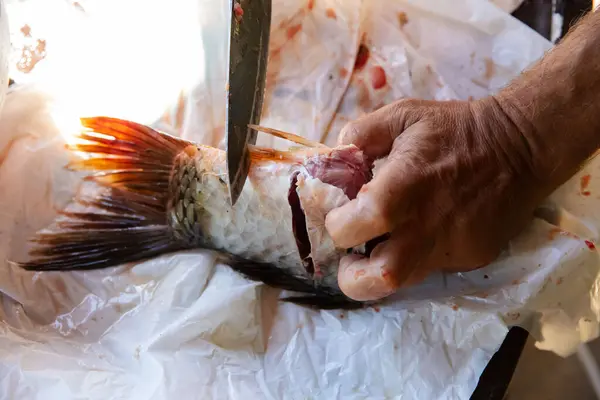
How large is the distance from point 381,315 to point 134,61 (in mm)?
728

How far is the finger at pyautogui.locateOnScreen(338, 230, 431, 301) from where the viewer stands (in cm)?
80

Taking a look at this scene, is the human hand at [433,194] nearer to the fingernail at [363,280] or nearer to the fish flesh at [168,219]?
the fingernail at [363,280]

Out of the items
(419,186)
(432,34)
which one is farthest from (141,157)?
(432,34)

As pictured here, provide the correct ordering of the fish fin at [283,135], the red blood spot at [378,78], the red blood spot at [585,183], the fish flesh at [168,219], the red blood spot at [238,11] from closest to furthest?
the red blood spot at [238,11] < the fish fin at [283,135] < the fish flesh at [168,219] < the red blood spot at [585,183] < the red blood spot at [378,78]

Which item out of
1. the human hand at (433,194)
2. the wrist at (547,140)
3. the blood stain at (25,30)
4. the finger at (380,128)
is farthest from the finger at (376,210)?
the blood stain at (25,30)

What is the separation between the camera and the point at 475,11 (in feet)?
4.19

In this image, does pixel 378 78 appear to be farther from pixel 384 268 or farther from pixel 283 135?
pixel 384 268

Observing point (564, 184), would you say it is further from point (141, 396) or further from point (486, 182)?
point (141, 396)

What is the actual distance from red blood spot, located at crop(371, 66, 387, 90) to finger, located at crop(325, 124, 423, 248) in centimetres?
48

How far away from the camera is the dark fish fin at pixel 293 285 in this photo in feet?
3.46

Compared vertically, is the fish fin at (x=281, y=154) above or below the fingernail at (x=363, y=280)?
above

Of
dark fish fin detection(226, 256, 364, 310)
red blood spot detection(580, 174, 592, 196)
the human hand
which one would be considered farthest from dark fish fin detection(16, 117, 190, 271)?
red blood spot detection(580, 174, 592, 196)

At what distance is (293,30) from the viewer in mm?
1274

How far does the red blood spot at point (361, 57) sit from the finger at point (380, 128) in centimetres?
37
